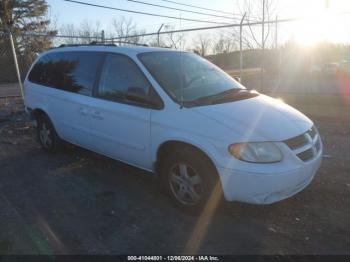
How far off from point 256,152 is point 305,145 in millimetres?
636

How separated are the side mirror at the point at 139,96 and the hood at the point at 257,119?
55 cm

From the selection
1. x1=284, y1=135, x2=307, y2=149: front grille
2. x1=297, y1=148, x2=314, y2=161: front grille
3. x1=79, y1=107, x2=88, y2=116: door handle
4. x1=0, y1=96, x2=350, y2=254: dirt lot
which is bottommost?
x1=0, y1=96, x2=350, y2=254: dirt lot

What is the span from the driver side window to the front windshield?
154 mm

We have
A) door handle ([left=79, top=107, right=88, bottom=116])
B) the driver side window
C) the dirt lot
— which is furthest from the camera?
door handle ([left=79, top=107, right=88, bottom=116])

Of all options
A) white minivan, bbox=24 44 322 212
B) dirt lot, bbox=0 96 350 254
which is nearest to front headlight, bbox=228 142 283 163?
white minivan, bbox=24 44 322 212

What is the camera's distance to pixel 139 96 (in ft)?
12.7

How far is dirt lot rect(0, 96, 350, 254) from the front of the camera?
3076 mm

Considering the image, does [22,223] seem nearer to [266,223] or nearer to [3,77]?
[266,223]

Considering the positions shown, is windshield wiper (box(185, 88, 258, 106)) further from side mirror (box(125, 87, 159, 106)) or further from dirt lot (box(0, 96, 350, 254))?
dirt lot (box(0, 96, 350, 254))

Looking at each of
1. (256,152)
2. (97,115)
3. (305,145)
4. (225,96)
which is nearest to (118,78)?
(97,115)

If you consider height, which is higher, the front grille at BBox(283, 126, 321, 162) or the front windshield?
the front windshield

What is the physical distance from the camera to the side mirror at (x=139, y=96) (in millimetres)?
3777

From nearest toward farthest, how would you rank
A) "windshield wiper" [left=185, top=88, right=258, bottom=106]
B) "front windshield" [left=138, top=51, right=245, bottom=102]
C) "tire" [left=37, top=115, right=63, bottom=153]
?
"windshield wiper" [left=185, top=88, right=258, bottom=106] < "front windshield" [left=138, top=51, right=245, bottom=102] < "tire" [left=37, top=115, right=63, bottom=153]

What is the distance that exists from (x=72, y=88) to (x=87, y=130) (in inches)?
28.3
